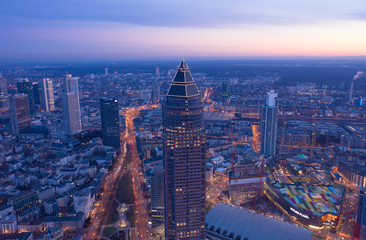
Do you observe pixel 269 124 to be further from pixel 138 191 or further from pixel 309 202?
pixel 138 191

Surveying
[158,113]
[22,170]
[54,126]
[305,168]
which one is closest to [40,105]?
[54,126]

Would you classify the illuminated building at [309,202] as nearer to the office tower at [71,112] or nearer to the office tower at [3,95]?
the office tower at [71,112]

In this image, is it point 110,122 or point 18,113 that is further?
point 18,113

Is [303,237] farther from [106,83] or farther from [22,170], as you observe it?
[106,83]

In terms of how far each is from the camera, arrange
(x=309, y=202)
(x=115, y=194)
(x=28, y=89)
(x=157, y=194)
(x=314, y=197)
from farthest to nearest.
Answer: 1. (x=28, y=89)
2. (x=115, y=194)
3. (x=314, y=197)
4. (x=309, y=202)
5. (x=157, y=194)

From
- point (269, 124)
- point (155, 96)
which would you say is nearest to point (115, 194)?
point (269, 124)

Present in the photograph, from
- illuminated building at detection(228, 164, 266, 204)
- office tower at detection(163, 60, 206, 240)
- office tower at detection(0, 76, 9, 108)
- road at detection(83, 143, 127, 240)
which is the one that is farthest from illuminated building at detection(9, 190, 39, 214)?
office tower at detection(0, 76, 9, 108)
